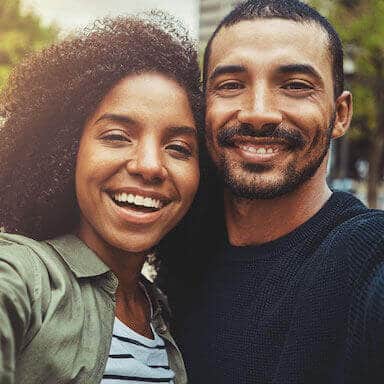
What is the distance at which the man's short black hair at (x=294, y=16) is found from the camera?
2.76 meters

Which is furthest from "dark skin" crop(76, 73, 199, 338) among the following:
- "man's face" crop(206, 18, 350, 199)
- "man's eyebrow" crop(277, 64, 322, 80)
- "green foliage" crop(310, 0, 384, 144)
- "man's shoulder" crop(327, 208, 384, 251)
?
"green foliage" crop(310, 0, 384, 144)

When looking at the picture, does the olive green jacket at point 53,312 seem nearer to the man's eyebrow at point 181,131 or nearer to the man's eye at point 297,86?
the man's eyebrow at point 181,131

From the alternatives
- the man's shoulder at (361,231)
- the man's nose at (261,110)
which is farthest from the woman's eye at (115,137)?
the man's shoulder at (361,231)

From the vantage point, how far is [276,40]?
2.65m

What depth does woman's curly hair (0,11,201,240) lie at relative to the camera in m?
2.52

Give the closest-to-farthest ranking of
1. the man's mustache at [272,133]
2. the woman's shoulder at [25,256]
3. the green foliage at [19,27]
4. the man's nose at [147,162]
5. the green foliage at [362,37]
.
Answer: the woman's shoulder at [25,256], the man's nose at [147,162], the man's mustache at [272,133], the green foliage at [362,37], the green foliage at [19,27]

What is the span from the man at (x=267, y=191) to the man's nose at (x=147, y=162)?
1.44 ft

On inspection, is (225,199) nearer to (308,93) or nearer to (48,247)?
(308,93)

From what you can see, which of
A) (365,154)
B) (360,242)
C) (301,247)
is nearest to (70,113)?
(301,247)

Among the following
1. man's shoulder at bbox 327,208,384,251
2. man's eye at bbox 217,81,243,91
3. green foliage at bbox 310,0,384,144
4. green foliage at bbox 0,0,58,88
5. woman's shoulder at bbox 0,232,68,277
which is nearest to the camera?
woman's shoulder at bbox 0,232,68,277

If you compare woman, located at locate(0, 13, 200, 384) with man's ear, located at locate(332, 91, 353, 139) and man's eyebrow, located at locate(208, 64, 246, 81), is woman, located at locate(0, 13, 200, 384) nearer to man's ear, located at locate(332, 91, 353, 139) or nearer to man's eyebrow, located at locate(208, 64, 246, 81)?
man's eyebrow, located at locate(208, 64, 246, 81)

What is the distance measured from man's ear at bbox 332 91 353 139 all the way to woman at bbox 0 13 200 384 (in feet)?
2.26

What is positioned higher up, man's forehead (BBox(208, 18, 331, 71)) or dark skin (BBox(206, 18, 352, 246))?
→ man's forehead (BBox(208, 18, 331, 71))

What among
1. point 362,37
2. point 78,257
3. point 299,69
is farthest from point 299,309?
point 362,37
